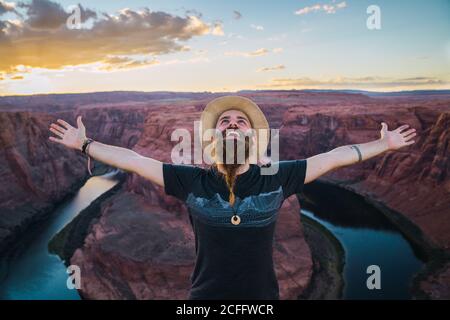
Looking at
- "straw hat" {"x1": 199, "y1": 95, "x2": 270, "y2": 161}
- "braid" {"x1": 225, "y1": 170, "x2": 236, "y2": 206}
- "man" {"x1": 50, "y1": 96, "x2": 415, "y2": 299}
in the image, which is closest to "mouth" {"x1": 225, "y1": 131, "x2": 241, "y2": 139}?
"man" {"x1": 50, "y1": 96, "x2": 415, "y2": 299}

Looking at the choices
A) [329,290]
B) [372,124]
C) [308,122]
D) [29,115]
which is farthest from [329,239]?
[29,115]

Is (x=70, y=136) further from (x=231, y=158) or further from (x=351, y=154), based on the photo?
(x=351, y=154)

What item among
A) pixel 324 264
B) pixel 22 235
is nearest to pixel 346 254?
pixel 324 264

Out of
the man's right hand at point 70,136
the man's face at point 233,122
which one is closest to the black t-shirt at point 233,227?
the man's face at point 233,122

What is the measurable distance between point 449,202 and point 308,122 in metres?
27.4

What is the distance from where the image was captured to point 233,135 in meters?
2.11

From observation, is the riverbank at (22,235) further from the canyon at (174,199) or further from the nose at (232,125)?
the nose at (232,125)

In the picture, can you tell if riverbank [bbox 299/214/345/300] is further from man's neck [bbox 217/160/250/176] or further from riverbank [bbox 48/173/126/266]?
man's neck [bbox 217/160/250/176]

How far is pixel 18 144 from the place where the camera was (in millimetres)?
→ 39781

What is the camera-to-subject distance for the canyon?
18.4 metres

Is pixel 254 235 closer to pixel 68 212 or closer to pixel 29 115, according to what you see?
pixel 68 212

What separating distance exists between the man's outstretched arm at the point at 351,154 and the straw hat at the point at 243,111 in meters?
0.42

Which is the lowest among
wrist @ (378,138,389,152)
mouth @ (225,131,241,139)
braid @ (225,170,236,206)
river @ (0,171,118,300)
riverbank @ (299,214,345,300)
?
river @ (0,171,118,300)

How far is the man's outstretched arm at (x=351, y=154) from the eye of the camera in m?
2.16
